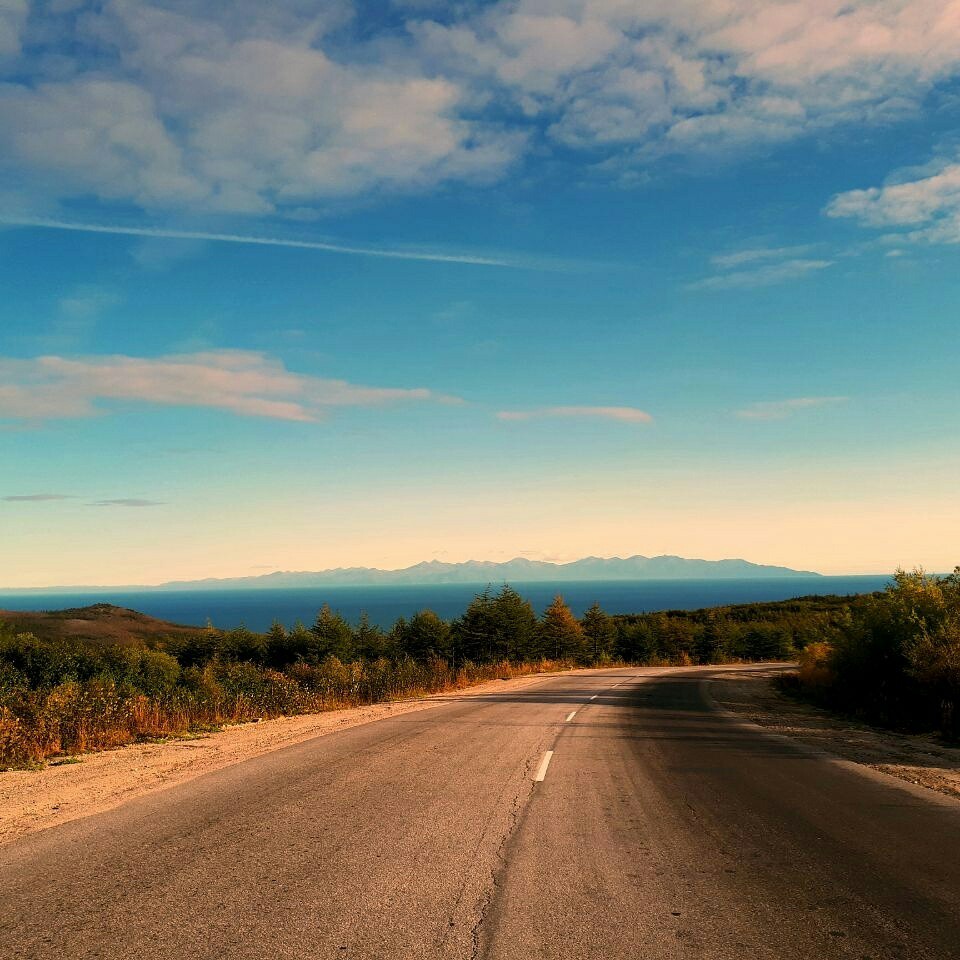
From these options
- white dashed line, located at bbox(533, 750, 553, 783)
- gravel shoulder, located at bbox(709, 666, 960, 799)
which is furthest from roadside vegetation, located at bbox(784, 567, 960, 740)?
white dashed line, located at bbox(533, 750, 553, 783)

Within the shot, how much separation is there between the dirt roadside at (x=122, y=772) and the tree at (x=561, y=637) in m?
46.3

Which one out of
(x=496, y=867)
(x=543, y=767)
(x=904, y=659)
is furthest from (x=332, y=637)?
(x=496, y=867)

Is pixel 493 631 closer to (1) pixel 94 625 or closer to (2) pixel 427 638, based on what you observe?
(2) pixel 427 638

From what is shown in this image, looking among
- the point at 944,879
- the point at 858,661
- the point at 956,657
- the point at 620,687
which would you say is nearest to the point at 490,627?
the point at 620,687

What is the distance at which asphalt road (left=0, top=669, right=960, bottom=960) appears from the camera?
443cm

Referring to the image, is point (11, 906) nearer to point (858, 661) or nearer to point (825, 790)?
point (825, 790)

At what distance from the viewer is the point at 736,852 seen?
623 cm

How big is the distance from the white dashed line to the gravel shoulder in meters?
4.87

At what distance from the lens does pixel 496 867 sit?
5.71 m

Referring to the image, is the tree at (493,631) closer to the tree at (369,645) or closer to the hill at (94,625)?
the tree at (369,645)

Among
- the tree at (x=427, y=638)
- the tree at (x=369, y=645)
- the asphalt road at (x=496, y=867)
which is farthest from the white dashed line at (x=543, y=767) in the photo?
the tree at (x=369, y=645)

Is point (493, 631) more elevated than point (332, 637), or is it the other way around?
point (493, 631)

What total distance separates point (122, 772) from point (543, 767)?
5.89 metres

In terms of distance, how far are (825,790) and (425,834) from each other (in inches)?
215
